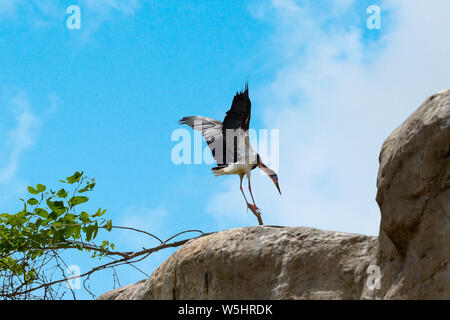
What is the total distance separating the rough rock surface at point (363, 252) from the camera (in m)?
3.41

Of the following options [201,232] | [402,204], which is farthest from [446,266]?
[201,232]

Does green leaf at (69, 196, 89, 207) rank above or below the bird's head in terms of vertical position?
below

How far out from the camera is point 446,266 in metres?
3.31

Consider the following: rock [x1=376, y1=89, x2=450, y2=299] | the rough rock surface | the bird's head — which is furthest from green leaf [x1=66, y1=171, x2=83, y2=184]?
rock [x1=376, y1=89, x2=450, y2=299]

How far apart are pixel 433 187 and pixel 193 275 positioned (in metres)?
2.29

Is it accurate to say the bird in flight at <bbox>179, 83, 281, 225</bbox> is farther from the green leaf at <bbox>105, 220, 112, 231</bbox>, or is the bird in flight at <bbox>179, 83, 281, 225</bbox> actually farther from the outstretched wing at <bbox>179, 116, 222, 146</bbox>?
the green leaf at <bbox>105, 220, 112, 231</bbox>

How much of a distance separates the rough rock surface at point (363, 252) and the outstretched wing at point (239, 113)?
1963mm

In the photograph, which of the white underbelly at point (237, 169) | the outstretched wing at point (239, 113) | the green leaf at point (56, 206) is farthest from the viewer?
the white underbelly at point (237, 169)

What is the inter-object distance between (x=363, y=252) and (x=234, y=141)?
296 cm

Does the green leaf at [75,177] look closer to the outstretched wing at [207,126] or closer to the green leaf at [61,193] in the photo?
the green leaf at [61,193]

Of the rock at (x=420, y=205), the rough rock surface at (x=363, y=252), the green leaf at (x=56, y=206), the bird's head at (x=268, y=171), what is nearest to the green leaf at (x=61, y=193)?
the green leaf at (x=56, y=206)

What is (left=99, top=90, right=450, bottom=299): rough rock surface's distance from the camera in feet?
11.2
